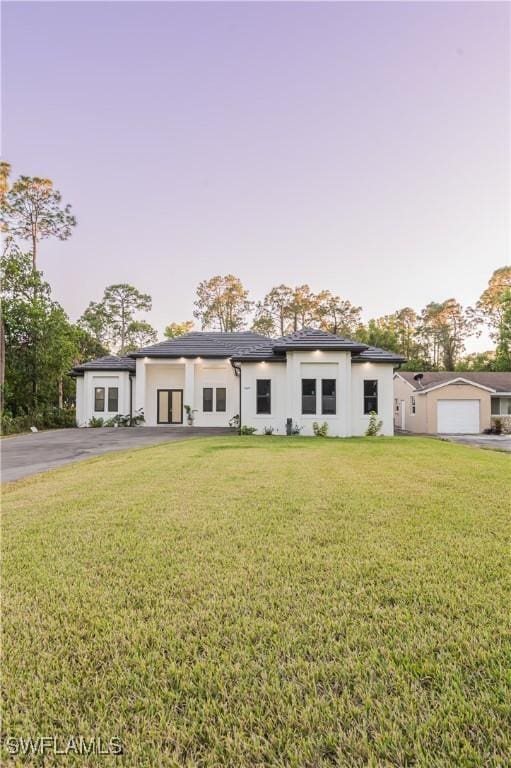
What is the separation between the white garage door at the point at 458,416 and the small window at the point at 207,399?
1532 cm

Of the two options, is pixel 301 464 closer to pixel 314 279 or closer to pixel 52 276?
pixel 52 276

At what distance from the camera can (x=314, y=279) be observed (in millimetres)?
40219

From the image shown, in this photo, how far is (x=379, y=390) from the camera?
18219mm

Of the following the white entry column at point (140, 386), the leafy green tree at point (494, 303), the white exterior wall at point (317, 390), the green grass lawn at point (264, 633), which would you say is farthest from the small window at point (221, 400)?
the leafy green tree at point (494, 303)

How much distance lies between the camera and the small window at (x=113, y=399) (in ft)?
77.2

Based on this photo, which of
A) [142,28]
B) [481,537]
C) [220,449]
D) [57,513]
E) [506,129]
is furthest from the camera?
[506,129]

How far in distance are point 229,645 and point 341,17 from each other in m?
18.0

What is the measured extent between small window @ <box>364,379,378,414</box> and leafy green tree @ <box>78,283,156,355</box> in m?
34.7

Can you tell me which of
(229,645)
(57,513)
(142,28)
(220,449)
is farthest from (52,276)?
(229,645)

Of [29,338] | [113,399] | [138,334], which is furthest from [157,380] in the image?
[138,334]

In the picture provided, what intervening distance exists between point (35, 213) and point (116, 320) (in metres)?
18.8

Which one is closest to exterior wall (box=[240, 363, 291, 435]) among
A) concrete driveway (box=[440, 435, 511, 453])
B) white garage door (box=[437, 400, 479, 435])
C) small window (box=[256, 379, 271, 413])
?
small window (box=[256, 379, 271, 413])

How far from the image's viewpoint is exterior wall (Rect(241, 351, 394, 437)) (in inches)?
674

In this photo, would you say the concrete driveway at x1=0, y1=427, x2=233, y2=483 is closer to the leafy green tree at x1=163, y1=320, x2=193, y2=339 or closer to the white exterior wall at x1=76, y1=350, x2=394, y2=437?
the white exterior wall at x1=76, y1=350, x2=394, y2=437
